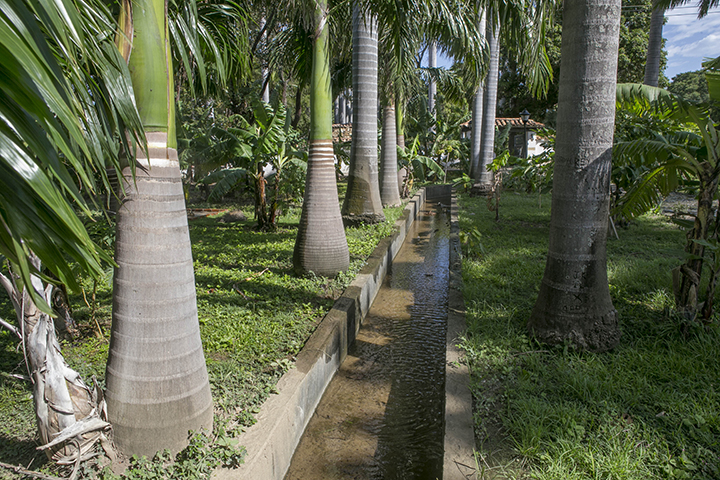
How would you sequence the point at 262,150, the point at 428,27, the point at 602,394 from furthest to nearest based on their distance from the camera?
1. the point at 262,150
2. the point at 428,27
3. the point at 602,394

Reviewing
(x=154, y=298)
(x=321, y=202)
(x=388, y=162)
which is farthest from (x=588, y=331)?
(x=388, y=162)

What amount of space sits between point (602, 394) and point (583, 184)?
1672 millimetres

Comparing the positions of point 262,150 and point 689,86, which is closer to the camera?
point 262,150

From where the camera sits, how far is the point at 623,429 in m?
2.91

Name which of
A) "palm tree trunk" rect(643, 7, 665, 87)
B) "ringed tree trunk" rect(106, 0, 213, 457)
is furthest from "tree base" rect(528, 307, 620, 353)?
"palm tree trunk" rect(643, 7, 665, 87)

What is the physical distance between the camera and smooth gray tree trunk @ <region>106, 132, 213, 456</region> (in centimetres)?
255

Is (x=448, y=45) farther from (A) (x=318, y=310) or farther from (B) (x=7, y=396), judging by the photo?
(B) (x=7, y=396)

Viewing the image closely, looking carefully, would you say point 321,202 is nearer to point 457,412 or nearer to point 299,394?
point 299,394

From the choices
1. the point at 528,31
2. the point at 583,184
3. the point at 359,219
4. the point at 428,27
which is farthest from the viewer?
the point at 359,219

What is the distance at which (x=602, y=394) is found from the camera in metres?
3.33

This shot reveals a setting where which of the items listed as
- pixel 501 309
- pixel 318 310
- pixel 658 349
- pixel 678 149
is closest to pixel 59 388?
pixel 318 310

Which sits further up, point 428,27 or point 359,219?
point 428,27

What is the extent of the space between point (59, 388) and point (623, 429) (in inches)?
129

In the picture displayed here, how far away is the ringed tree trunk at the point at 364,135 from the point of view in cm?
921
